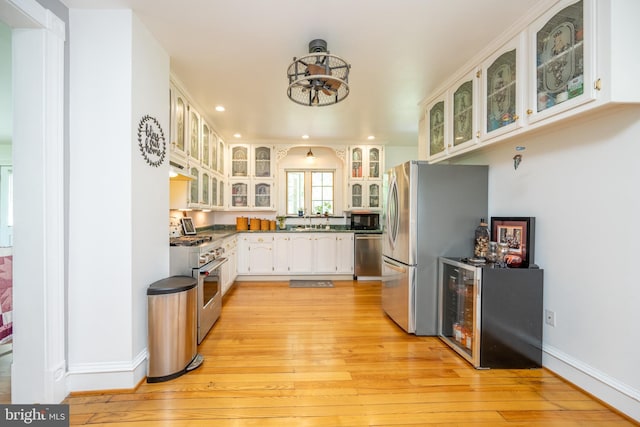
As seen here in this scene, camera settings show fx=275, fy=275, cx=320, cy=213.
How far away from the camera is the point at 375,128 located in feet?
14.6

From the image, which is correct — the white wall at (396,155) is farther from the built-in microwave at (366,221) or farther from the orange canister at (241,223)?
the orange canister at (241,223)

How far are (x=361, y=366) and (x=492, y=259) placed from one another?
1.41 metres

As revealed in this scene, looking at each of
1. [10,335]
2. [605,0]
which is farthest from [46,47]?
[605,0]

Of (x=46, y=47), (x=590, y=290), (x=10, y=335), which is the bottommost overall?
(x=10, y=335)

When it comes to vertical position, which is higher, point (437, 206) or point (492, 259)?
point (437, 206)

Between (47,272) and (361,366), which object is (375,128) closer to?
(361,366)

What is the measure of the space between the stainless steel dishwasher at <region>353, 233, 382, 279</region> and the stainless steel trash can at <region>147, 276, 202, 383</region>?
3.34 metres

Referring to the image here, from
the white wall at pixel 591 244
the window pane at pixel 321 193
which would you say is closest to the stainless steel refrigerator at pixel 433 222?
the white wall at pixel 591 244

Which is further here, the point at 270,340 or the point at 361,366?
the point at 270,340

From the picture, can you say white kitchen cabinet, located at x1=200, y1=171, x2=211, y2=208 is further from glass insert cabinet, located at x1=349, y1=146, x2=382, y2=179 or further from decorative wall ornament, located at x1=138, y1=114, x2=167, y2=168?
glass insert cabinet, located at x1=349, y1=146, x2=382, y2=179

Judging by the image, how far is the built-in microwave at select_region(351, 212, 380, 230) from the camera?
5219 mm

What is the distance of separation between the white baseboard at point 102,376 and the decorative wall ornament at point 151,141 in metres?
1.43

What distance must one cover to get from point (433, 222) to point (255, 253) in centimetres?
318

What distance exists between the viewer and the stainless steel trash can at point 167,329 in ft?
6.37
